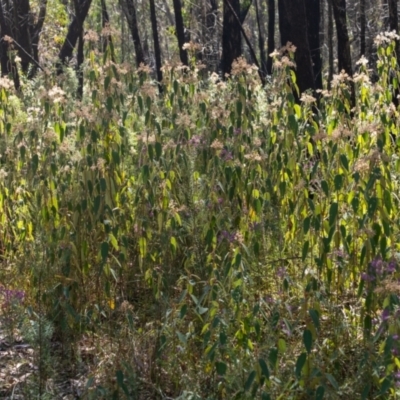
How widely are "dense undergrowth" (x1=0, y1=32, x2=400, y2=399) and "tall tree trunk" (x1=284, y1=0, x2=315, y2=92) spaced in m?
2.99

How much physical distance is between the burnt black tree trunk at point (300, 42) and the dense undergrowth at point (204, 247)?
9.80 ft

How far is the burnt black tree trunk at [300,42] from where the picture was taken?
8.18 meters

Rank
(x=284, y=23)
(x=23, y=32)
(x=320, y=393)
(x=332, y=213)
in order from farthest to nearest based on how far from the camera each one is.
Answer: (x=23, y=32)
(x=284, y=23)
(x=332, y=213)
(x=320, y=393)

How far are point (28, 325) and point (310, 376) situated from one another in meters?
1.23

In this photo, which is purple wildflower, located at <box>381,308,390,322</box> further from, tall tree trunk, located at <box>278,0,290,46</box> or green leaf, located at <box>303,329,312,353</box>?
tall tree trunk, located at <box>278,0,290,46</box>

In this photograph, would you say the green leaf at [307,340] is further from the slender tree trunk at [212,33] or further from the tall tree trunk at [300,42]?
the slender tree trunk at [212,33]

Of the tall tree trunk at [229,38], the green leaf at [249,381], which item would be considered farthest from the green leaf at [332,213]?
the tall tree trunk at [229,38]

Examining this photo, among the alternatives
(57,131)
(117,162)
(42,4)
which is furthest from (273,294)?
(42,4)

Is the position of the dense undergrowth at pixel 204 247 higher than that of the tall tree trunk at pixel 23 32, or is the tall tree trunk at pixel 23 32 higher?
the tall tree trunk at pixel 23 32

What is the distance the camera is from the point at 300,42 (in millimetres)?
8312

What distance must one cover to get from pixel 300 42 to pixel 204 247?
4.84 meters

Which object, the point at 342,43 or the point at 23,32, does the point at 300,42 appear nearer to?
the point at 342,43

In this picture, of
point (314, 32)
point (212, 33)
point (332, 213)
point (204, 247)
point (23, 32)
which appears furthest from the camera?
point (212, 33)

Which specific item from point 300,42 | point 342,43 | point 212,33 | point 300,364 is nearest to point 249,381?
point 300,364
